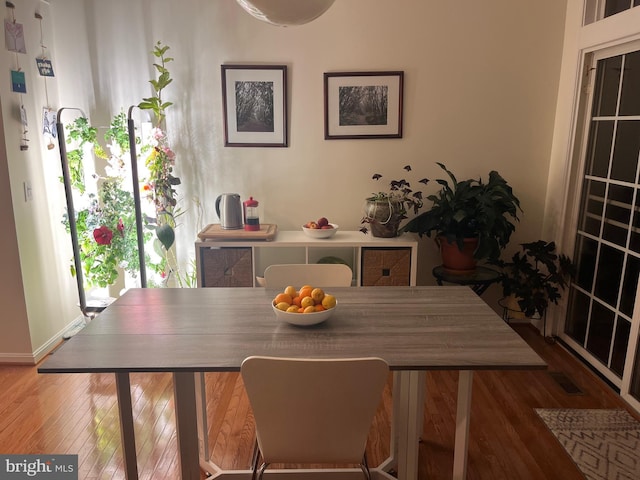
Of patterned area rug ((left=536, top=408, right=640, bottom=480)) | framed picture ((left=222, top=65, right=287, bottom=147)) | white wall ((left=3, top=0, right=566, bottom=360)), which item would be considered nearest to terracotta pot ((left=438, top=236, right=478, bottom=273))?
white wall ((left=3, top=0, right=566, bottom=360))

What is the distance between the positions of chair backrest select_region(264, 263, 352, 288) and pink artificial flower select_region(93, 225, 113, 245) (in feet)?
5.04

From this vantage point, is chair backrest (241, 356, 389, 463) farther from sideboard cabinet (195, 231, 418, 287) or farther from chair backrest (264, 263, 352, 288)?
sideboard cabinet (195, 231, 418, 287)

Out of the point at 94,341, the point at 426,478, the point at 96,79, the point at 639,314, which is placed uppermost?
the point at 96,79

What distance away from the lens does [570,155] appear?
11.1ft

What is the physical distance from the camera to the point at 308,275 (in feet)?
8.09

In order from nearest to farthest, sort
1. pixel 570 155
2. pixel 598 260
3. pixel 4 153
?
pixel 4 153, pixel 598 260, pixel 570 155

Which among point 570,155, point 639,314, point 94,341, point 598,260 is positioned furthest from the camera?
point 570,155

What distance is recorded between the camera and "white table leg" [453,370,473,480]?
167 cm

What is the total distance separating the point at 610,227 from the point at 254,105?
251 centimetres

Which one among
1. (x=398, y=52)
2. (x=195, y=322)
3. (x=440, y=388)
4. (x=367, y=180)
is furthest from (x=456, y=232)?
(x=195, y=322)

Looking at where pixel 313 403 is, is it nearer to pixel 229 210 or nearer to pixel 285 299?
pixel 285 299

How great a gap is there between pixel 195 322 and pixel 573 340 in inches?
109

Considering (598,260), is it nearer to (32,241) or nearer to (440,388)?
(440,388)

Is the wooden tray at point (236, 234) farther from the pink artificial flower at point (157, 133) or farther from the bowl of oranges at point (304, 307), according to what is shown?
the bowl of oranges at point (304, 307)
